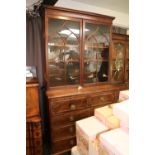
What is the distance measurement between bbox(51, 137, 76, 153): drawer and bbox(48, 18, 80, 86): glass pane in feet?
2.63

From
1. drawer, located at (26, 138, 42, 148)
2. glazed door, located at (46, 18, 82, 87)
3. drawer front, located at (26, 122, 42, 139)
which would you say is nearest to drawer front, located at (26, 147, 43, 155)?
drawer, located at (26, 138, 42, 148)

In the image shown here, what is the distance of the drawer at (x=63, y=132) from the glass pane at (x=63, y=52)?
2.08ft

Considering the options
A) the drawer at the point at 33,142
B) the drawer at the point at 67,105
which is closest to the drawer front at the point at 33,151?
the drawer at the point at 33,142

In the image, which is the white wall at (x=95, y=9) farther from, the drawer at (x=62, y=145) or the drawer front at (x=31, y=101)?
the drawer at (x=62, y=145)

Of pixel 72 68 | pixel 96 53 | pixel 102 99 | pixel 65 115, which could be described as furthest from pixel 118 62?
pixel 65 115

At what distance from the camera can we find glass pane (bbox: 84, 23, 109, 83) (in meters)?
2.31

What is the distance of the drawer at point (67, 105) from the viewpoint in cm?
186

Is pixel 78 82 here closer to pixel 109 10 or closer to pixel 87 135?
pixel 87 135

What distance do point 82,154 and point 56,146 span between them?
2.41ft

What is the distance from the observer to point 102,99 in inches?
88.0

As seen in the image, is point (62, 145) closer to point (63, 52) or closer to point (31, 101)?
point (31, 101)

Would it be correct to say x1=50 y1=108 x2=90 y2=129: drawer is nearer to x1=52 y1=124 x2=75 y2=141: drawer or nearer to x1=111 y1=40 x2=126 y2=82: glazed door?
x1=52 y1=124 x2=75 y2=141: drawer
